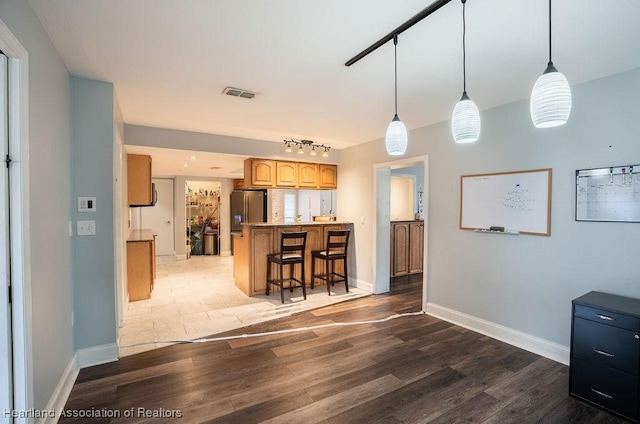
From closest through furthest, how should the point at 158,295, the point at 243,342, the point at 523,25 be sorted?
1. the point at 523,25
2. the point at 243,342
3. the point at 158,295

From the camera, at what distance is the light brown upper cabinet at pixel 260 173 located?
189 inches

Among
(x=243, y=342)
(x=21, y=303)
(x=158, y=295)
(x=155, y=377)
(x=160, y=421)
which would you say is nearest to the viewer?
(x=21, y=303)

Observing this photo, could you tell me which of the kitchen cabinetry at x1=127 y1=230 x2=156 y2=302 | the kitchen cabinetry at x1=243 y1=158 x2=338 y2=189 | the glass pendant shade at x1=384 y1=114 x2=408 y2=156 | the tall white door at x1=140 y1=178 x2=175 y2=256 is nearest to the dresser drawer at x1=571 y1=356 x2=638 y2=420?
the glass pendant shade at x1=384 y1=114 x2=408 y2=156

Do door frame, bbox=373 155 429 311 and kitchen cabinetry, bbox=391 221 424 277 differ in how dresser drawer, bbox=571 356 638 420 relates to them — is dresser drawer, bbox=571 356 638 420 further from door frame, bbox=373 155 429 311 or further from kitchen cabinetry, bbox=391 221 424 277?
kitchen cabinetry, bbox=391 221 424 277

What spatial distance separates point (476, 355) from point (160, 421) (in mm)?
2620

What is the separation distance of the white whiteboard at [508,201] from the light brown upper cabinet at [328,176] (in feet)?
8.21

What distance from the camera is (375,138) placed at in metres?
4.66

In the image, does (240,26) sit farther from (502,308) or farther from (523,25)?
(502,308)

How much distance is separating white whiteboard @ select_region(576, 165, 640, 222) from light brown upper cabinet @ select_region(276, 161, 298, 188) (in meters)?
3.72

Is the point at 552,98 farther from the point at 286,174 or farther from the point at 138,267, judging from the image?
the point at 138,267

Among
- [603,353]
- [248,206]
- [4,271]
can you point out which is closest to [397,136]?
[603,353]

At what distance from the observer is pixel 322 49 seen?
2055mm

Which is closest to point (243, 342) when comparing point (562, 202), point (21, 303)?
point (21, 303)

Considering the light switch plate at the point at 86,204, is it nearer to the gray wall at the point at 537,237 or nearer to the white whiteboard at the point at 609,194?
the gray wall at the point at 537,237
